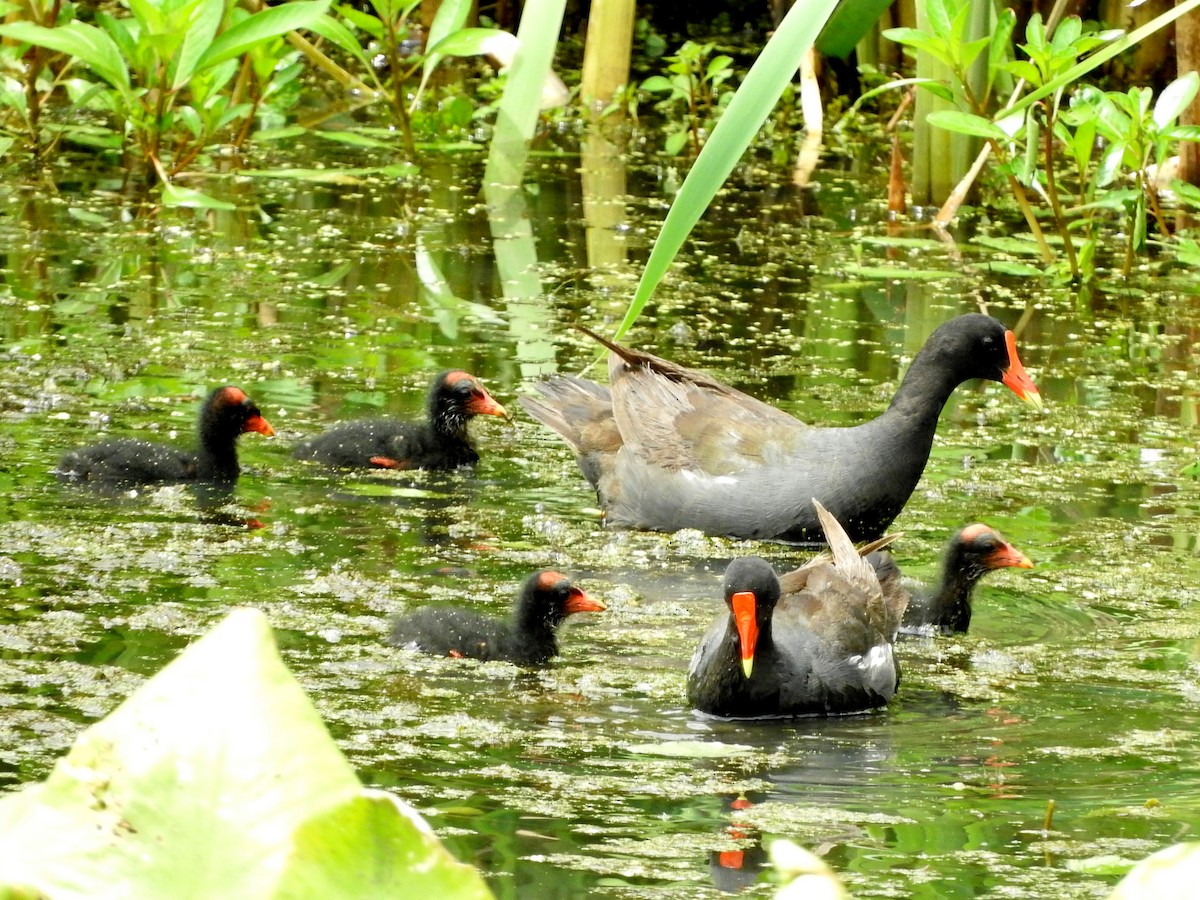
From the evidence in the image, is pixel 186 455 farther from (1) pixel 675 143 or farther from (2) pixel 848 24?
(1) pixel 675 143

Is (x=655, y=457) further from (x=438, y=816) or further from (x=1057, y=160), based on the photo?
(x=1057, y=160)

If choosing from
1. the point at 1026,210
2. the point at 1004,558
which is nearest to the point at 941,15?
the point at 1026,210

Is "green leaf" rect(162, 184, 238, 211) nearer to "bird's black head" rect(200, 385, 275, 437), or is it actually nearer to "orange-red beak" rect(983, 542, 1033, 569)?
"bird's black head" rect(200, 385, 275, 437)

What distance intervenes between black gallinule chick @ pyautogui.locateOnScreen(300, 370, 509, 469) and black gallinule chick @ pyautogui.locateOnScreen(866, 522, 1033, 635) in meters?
1.62

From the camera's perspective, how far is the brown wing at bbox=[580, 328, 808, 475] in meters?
→ 5.73

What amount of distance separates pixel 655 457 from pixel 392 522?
0.87m

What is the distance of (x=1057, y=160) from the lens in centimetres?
1093

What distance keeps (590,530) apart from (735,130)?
2932 mm

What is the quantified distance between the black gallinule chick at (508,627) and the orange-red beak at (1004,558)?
112 centimetres

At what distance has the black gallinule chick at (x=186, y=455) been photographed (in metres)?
5.40

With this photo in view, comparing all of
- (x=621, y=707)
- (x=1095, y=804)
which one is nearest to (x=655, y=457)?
(x=621, y=707)

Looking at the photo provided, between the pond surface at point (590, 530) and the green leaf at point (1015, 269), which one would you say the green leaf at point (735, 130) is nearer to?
the pond surface at point (590, 530)

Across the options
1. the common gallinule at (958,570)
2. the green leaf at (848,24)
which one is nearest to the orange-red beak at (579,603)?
the common gallinule at (958,570)

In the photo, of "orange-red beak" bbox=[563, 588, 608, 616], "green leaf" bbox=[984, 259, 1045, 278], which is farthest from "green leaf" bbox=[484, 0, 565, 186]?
"orange-red beak" bbox=[563, 588, 608, 616]
